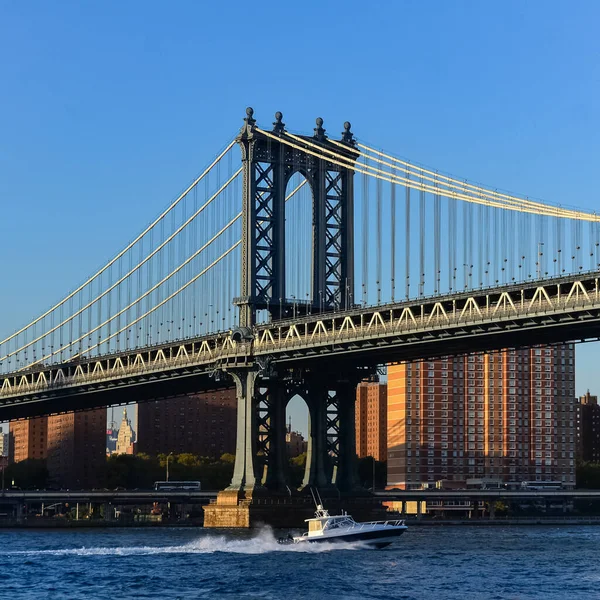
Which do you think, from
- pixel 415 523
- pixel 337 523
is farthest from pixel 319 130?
pixel 415 523

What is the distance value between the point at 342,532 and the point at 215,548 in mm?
7565

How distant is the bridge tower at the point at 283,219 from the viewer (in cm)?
11406

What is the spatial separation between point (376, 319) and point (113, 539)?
95.3 feet

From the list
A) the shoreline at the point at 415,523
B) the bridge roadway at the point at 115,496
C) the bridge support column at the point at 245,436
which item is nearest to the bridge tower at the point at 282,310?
the bridge support column at the point at 245,436

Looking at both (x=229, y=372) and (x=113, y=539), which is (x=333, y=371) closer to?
(x=229, y=372)

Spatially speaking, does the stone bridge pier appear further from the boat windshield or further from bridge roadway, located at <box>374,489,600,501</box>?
bridge roadway, located at <box>374,489,600,501</box>

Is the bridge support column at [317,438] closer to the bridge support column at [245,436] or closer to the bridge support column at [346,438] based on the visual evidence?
the bridge support column at [346,438]

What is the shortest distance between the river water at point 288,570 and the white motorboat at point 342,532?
788 millimetres

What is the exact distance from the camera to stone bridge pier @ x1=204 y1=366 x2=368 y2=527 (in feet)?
368

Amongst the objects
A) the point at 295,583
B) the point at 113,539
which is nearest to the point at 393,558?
the point at 295,583

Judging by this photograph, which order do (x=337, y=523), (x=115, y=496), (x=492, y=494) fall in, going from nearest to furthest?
(x=337, y=523) < (x=115, y=496) < (x=492, y=494)

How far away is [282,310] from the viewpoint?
375ft

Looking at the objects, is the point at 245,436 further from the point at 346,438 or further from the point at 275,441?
the point at 346,438

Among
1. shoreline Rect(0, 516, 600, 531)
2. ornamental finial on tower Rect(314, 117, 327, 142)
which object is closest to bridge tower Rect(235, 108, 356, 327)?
ornamental finial on tower Rect(314, 117, 327, 142)
